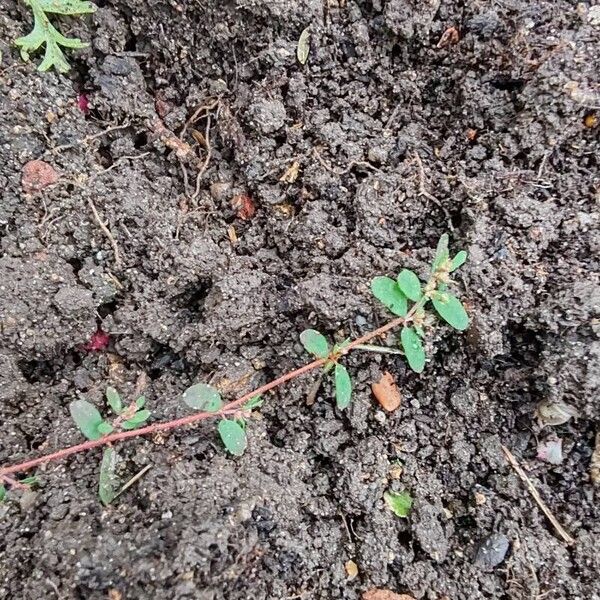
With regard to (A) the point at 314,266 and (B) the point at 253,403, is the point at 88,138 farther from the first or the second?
(B) the point at 253,403

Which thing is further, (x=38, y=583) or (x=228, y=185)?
(x=228, y=185)

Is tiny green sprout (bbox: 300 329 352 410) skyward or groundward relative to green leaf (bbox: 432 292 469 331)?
groundward

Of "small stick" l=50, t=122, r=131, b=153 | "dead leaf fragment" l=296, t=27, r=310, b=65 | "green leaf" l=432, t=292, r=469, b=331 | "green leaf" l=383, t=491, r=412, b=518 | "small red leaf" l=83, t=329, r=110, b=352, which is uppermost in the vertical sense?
"dead leaf fragment" l=296, t=27, r=310, b=65

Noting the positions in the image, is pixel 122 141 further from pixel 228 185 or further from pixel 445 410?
pixel 445 410

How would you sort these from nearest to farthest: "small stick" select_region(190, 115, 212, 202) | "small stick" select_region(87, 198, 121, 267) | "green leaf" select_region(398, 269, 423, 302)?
"green leaf" select_region(398, 269, 423, 302)
"small stick" select_region(87, 198, 121, 267)
"small stick" select_region(190, 115, 212, 202)

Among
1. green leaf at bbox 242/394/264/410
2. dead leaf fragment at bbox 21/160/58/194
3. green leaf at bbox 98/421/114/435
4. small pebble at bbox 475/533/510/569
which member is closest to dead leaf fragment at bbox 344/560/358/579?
small pebble at bbox 475/533/510/569

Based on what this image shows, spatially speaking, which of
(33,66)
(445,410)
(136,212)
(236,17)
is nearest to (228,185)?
(136,212)

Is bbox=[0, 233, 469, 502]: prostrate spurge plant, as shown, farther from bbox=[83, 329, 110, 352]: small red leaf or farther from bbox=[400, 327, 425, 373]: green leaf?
bbox=[83, 329, 110, 352]: small red leaf

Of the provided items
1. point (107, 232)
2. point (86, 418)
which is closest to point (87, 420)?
point (86, 418)
